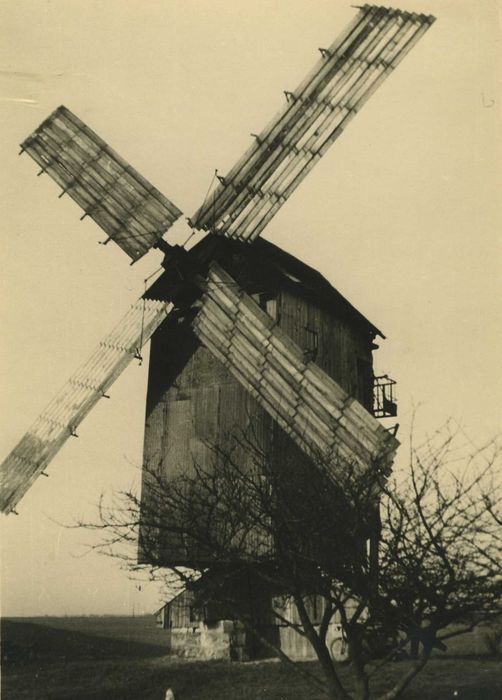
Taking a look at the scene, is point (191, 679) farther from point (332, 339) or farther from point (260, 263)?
point (260, 263)

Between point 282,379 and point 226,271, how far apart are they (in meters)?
2.91

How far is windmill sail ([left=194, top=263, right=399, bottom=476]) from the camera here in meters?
11.9

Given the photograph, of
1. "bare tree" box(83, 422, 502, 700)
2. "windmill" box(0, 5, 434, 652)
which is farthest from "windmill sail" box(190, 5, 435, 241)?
"bare tree" box(83, 422, 502, 700)

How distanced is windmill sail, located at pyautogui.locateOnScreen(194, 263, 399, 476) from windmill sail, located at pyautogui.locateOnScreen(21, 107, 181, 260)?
4.93 feet

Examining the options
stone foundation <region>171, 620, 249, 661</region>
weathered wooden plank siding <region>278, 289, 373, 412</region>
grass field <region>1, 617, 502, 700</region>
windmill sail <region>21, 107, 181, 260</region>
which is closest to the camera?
grass field <region>1, 617, 502, 700</region>

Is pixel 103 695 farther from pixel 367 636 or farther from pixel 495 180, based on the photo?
pixel 495 180

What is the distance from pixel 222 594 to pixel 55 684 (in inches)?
306

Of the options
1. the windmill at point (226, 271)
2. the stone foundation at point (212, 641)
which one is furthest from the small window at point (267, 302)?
the stone foundation at point (212, 641)

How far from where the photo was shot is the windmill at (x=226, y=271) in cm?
1360

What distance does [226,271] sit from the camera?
591 inches

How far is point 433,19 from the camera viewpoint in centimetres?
1173

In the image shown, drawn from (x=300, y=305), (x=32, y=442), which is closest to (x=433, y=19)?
(x=300, y=305)

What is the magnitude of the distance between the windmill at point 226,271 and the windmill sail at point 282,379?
25mm

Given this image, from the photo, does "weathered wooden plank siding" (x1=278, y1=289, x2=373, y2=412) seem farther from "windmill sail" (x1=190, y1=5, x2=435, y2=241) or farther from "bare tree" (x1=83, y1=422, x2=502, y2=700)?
"bare tree" (x1=83, y1=422, x2=502, y2=700)
